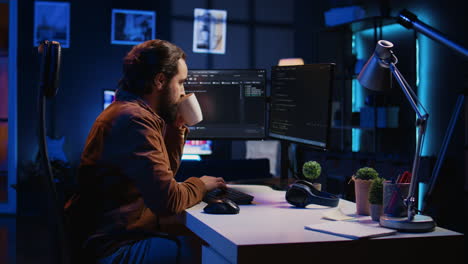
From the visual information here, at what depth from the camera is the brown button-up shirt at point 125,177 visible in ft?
5.25

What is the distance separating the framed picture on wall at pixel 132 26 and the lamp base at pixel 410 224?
4862 mm

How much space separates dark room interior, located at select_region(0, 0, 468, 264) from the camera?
15.8 feet

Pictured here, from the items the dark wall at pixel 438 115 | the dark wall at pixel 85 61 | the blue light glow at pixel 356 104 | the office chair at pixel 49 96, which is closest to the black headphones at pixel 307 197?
the office chair at pixel 49 96

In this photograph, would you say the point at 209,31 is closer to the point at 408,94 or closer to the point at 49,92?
the point at 408,94

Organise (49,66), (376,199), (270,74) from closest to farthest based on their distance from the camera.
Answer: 1. (49,66)
2. (376,199)
3. (270,74)

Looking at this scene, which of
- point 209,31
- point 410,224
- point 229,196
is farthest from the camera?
point 209,31

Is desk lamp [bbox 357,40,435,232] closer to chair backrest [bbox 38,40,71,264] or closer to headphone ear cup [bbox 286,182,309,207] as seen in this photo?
headphone ear cup [bbox 286,182,309,207]

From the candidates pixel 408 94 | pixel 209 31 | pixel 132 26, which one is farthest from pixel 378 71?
pixel 209 31

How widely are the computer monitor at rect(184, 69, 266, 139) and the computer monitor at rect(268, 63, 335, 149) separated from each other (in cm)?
10

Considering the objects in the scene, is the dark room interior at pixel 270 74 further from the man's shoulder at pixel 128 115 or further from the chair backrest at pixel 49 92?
the chair backrest at pixel 49 92

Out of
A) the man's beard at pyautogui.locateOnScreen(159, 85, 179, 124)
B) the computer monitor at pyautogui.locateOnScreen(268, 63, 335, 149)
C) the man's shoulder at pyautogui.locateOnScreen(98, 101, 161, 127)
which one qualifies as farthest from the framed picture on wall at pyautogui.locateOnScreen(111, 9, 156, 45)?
the man's shoulder at pyautogui.locateOnScreen(98, 101, 161, 127)

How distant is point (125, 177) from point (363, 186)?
75cm

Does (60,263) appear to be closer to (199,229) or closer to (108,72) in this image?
(199,229)

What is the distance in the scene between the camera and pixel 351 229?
148 centimetres
